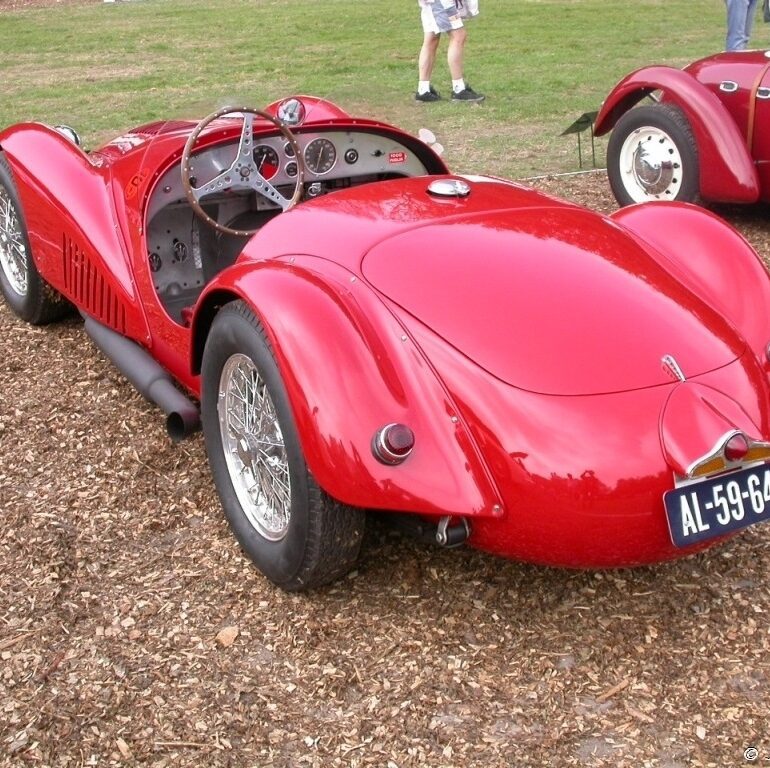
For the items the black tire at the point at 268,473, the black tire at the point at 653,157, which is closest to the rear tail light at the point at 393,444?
the black tire at the point at 268,473

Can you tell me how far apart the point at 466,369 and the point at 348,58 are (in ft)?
39.3

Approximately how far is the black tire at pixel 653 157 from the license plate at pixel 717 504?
4.08 metres

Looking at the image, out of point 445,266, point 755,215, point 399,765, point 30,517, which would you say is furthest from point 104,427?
point 755,215

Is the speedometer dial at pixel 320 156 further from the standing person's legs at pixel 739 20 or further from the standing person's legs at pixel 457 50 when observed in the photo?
the standing person's legs at pixel 739 20

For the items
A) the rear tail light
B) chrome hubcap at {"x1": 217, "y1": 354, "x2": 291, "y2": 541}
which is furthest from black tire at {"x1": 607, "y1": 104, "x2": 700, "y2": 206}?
the rear tail light

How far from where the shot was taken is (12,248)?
4.96m

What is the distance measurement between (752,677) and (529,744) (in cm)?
66

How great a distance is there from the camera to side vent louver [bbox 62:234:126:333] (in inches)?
160

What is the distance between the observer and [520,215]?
10.5 feet

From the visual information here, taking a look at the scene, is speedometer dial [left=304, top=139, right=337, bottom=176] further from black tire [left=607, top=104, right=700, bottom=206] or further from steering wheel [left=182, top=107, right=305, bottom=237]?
black tire [left=607, top=104, right=700, bottom=206]

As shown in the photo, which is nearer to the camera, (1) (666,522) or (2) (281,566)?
(1) (666,522)

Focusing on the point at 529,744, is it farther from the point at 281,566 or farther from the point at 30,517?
the point at 30,517

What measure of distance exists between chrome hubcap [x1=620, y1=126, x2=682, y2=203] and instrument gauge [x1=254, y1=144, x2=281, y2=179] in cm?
329

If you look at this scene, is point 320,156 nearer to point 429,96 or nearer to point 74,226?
point 74,226
